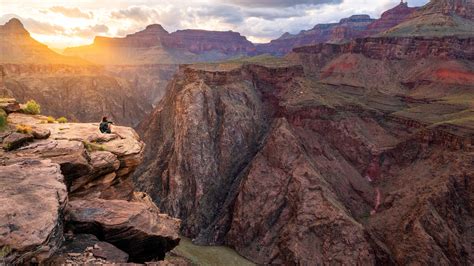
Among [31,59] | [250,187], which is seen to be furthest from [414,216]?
[31,59]

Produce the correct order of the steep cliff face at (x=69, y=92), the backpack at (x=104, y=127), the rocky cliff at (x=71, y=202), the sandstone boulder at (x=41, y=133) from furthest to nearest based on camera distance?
the steep cliff face at (x=69, y=92), the backpack at (x=104, y=127), the sandstone boulder at (x=41, y=133), the rocky cliff at (x=71, y=202)

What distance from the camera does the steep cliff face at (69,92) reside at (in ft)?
509

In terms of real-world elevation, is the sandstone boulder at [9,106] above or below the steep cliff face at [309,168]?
above

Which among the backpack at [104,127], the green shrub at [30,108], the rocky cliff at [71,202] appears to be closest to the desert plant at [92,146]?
the rocky cliff at [71,202]

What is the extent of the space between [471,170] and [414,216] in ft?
53.4

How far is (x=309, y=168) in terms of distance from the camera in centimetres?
8344

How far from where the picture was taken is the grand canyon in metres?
20.3

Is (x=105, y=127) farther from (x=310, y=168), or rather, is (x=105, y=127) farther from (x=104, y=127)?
(x=310, y=168)

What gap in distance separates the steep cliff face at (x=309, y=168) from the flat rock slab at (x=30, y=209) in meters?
56.7

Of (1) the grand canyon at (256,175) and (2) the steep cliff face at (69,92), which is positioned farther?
(2) the steep cliff face at (69,92)

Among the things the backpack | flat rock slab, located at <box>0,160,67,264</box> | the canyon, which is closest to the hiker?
the backpack

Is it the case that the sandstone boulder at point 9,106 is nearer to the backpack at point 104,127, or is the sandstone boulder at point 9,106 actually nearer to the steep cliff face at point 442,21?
the backpack at point 104,127

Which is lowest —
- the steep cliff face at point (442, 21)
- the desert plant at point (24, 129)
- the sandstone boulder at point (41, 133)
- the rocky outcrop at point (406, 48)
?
the rocky outcrop at point (406, 48)

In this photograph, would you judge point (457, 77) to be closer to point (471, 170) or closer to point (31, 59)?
point (471, 170)
